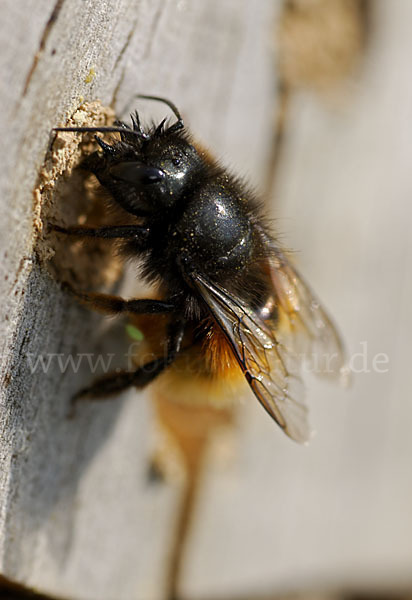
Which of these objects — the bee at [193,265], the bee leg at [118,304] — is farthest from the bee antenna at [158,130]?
the bee leg at [118,304]

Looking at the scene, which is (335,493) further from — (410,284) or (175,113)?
(175,113)

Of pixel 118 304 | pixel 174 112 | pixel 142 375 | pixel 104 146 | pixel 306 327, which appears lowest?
pixel 142 375

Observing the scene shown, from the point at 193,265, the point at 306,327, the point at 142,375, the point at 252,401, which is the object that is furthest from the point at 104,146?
the point at 252,401

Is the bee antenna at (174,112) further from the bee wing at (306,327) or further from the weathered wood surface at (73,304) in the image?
the bee wing at (306,327)

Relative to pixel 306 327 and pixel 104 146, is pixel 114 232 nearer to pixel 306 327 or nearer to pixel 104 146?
pixel 104 146

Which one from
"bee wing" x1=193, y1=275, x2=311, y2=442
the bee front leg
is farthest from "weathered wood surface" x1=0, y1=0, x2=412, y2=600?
"bee wing" x1=193, y1=275, x2=311, y2=442

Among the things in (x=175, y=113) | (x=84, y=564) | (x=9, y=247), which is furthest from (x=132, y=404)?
(x=9, y=247)
